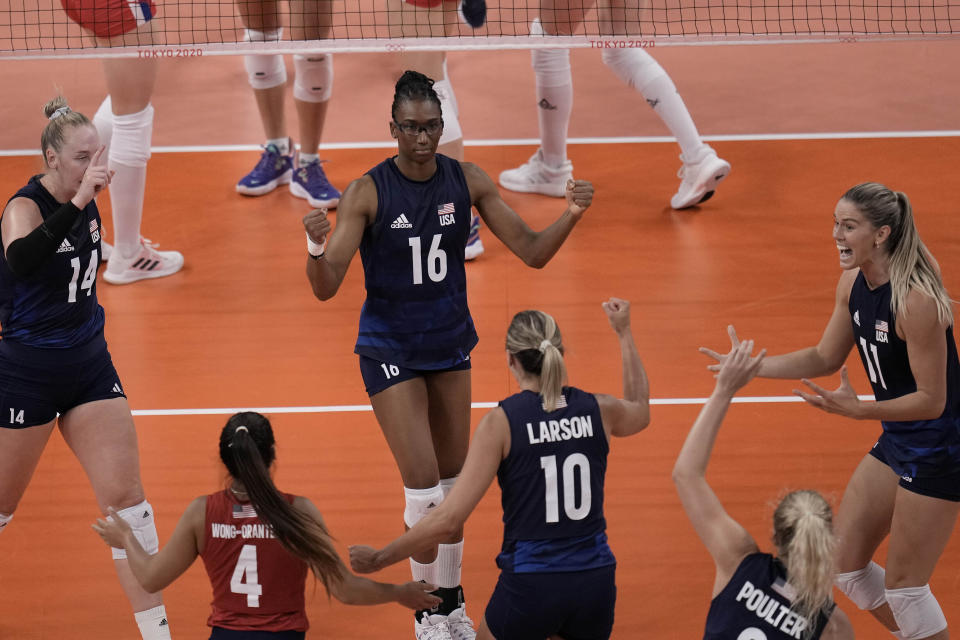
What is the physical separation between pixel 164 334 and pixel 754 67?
6900 millimetres

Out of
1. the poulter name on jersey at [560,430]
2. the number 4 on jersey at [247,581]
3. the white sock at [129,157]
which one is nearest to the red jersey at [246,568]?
the number 4 on jersey at [247,581]

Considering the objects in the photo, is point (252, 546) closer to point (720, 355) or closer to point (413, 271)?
point (413, 271)

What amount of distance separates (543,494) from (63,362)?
2.21 m

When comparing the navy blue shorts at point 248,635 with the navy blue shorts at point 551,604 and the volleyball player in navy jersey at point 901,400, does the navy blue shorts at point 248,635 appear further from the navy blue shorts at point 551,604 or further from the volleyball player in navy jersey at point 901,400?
the volleyball player in navy jersey at point 901,400

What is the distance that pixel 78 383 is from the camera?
5281 millimetres

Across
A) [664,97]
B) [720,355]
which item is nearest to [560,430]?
[720,355]

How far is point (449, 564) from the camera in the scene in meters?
5.48

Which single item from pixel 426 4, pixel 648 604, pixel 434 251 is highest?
pixel 426 4

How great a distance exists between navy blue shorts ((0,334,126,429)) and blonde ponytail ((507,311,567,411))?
200 centimetres

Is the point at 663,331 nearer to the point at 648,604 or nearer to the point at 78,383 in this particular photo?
the point at 648,604

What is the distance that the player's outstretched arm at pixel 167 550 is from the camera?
4.19 metres

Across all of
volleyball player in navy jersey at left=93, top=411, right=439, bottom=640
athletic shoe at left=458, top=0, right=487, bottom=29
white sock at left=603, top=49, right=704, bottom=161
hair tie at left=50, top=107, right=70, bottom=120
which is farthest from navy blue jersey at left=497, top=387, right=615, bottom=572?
athletic shoe at left=458, top=0, right=487, bottom=29

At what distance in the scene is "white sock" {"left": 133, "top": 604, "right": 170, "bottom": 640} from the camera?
17.2 feet

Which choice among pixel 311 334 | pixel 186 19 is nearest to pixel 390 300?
pixel 311 334
